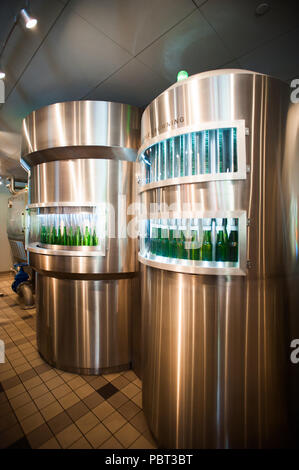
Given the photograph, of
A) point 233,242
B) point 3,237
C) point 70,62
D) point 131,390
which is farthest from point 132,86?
point 3,237

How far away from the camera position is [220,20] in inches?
65.6

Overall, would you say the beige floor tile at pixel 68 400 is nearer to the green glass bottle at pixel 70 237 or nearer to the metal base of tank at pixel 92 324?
the metal base of tank at pixel 92 324

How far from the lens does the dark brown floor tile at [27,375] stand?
236 cm

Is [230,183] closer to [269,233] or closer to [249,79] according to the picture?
[269,233]

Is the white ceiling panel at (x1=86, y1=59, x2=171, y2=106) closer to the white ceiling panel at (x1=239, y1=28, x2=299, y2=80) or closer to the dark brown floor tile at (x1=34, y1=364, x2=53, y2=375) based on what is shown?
the white ceiling panel at (x1=239, y1=28, x2=299, y2=80)

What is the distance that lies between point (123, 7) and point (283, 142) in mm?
1550

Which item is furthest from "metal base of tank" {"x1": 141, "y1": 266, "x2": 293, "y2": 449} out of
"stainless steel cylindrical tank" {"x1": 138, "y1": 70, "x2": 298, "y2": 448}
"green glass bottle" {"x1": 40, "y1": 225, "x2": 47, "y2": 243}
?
"green glass bottle" {"x1": 40, "y1": 225, "x2": 47, "y2": 243}

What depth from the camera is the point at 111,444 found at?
162 centimetres

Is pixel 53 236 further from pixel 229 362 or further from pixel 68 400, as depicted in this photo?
pixel 229 362

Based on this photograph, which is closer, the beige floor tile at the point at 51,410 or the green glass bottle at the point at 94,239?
the beige floor tile at the point at 51,410

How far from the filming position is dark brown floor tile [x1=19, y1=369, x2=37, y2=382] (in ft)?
7.75

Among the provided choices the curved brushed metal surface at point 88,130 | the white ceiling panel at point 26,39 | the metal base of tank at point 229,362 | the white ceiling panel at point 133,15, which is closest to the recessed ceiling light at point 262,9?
the white ceiling panel at point 133,15

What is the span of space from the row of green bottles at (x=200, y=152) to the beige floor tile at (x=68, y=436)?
2.22 m

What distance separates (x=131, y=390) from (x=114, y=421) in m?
0.39
